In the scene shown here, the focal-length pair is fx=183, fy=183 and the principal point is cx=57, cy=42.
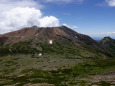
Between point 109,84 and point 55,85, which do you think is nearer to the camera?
point 109,84

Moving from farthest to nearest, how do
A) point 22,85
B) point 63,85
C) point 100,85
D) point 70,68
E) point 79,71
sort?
point 70,68
point 79,71
point 22,85
point 63,85
point 100,85

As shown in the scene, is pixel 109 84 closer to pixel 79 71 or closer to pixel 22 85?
pixel 22 85

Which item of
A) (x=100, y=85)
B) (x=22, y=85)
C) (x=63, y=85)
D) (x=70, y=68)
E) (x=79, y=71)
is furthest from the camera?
(x=70, y=68)

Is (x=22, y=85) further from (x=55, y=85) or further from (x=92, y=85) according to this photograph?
(x=92, y=85)

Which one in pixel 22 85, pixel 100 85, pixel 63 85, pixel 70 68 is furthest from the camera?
pixel 70 68

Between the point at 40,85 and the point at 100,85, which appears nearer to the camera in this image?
the point at 100,85

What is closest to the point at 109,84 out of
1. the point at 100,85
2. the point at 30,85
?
the point at 100,85

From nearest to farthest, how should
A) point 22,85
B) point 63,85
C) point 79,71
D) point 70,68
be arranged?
point 63,85 < point 22,85 < point 79,71 < point 70,68

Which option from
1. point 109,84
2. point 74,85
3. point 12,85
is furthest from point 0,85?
point 109,84
